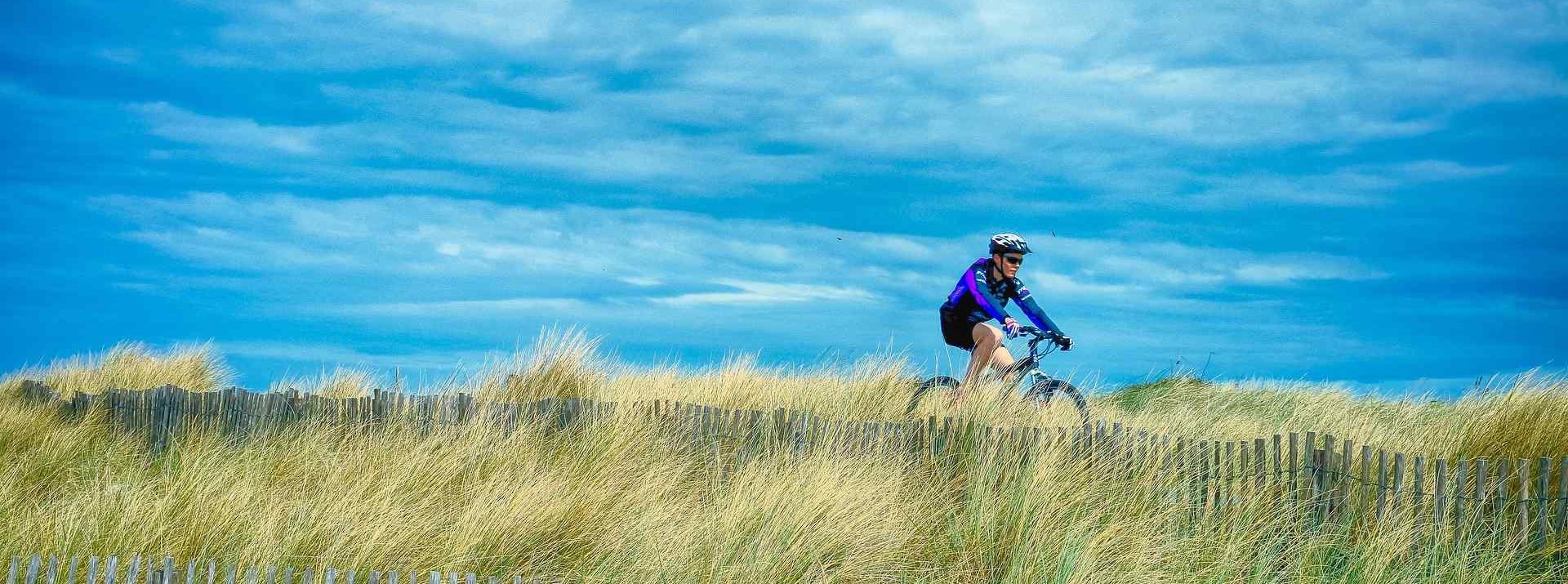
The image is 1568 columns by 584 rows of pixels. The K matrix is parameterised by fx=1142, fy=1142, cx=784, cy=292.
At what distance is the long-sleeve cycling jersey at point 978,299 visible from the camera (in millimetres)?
8828

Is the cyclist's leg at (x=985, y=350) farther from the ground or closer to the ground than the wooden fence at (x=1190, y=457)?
farther from the ground

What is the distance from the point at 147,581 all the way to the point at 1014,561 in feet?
12.6

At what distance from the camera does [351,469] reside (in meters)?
7.15

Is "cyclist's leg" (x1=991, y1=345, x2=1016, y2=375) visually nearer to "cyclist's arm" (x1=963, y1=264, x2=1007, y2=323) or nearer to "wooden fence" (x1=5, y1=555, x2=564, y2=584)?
"cyclist's arm" (x1=963, y1=264, x2=1007, y2=323)

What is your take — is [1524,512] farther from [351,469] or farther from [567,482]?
[351,469]

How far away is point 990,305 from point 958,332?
2.49 ft

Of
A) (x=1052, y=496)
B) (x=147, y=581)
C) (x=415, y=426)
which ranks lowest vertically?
(x=147, y=581)

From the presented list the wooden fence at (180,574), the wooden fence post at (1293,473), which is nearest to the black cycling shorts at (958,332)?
the wooden fence post at (1293,473)

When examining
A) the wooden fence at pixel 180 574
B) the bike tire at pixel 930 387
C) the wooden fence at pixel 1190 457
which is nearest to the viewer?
the wooden fence at pixel 180 574

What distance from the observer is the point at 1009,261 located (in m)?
9.06

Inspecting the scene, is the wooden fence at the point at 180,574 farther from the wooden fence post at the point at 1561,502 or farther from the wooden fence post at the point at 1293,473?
the wooden fence post at the point at 1561,502

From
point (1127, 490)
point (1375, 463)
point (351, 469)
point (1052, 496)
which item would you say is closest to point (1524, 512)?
point (1375, 463)

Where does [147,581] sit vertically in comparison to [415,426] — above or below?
below

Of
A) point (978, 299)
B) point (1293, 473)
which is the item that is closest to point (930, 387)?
point (978, 299)
